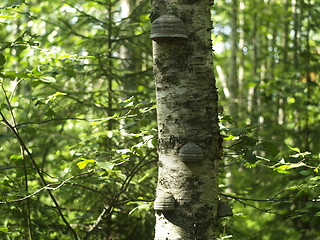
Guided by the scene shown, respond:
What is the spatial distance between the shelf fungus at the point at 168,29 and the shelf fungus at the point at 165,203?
0.85 meters

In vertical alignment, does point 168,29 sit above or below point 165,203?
above

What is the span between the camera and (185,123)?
7.05 ft

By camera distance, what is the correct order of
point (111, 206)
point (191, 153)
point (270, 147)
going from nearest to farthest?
1. point (191, 153)
2. point (270, 147)
3. point (111, 206)

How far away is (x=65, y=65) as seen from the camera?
15.4ft

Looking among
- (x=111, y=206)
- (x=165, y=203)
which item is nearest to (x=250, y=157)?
(x=165, y=203)

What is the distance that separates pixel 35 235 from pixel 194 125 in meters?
2.30

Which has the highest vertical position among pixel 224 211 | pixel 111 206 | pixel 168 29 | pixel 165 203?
pixel 168 29

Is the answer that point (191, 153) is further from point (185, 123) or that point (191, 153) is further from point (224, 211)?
point (224, 211)

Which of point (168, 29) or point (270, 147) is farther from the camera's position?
point (270, 147)

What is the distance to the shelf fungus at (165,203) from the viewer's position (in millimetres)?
2088

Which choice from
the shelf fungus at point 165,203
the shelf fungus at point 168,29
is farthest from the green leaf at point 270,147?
the shelf fungus at point 168,29

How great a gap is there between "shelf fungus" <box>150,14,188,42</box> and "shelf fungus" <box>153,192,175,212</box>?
85 cm

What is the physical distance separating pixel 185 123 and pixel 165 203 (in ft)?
1.45

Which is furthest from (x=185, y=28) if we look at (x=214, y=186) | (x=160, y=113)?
(x=214, y=186)
